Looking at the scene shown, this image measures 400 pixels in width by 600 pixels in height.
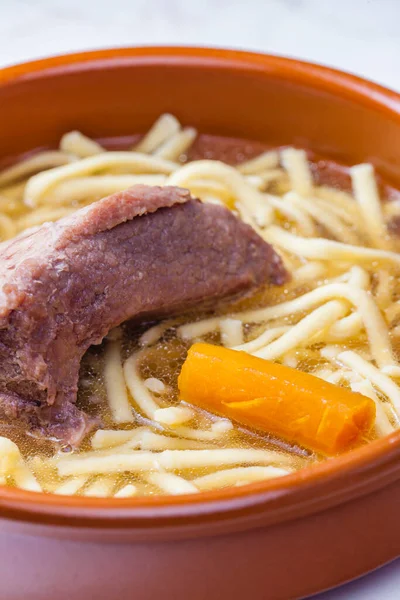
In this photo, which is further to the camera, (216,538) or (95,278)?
(95,278)

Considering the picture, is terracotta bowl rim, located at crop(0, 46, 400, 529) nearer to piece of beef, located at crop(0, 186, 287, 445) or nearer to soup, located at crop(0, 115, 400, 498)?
soup, located at crop(0, 115, 400, 498)

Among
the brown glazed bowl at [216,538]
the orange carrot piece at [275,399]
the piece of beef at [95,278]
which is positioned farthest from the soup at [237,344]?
the brown glazed bowl at [216,538]

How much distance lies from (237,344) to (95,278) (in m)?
0.62

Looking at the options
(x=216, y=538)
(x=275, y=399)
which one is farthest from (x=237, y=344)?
(x=216, y=538)

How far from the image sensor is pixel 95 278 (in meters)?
3.58

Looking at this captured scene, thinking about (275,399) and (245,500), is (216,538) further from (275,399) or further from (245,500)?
(275,399)

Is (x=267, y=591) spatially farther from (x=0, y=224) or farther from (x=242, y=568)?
(x=0, y=224)

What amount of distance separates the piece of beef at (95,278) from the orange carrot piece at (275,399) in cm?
34

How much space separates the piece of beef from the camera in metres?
3.38

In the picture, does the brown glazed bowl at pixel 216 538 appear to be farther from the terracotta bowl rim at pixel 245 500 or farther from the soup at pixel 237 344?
the soup at pixel 237 344

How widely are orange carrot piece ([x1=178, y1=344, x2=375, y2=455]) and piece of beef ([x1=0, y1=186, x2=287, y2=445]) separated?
345 mm

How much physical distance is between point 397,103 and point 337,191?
19.1 inches

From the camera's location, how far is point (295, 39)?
682 cm

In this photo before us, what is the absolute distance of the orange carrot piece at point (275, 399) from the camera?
3.32 metres
